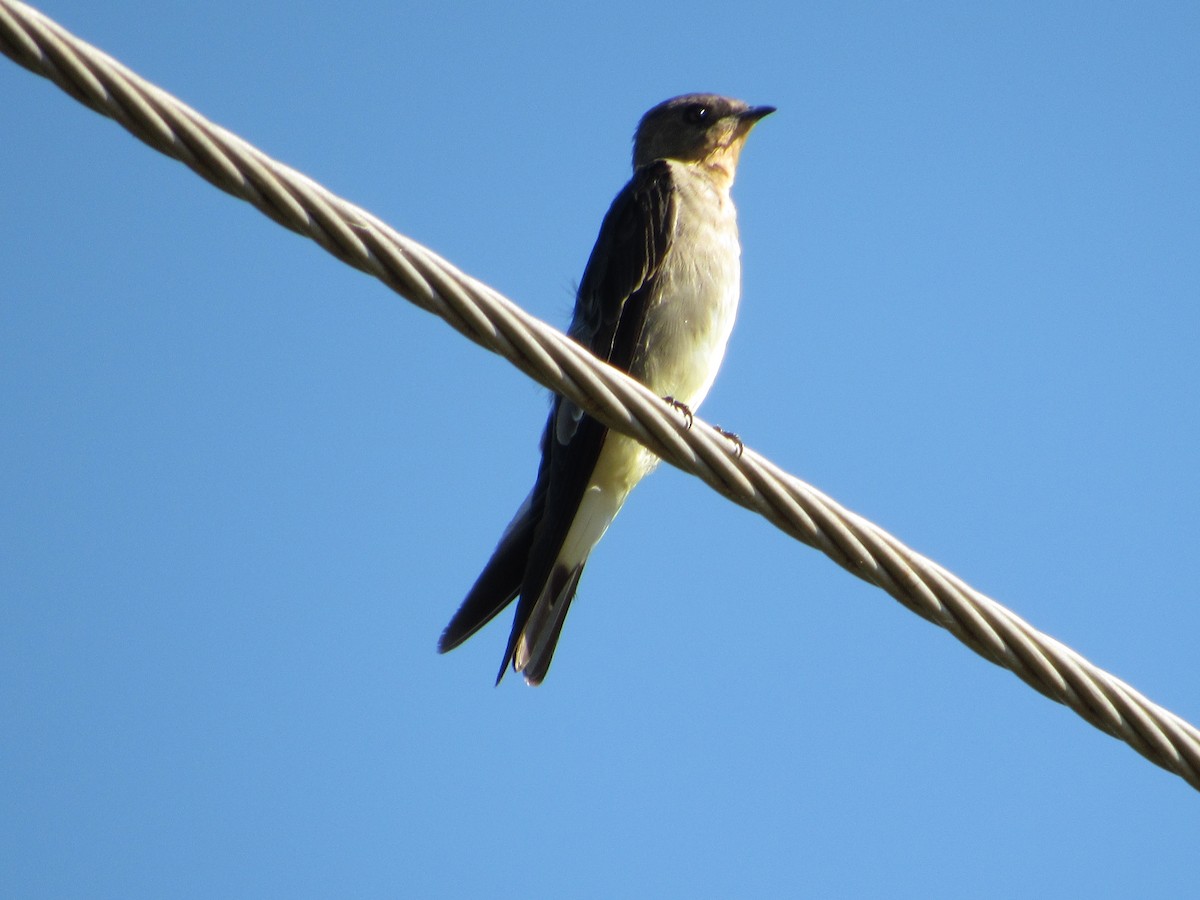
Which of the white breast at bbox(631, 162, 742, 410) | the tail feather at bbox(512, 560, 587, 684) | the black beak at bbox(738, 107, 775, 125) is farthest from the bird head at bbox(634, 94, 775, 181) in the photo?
the tail feather at bbox(512, 560, 587, 684)

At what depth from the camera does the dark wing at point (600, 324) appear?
17.5ft

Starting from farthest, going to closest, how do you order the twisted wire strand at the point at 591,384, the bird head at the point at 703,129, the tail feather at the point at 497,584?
the bird head at the point at 703,129 → the tail feather at the point at 497,584 → the twisted wire strand at the point at 591,384

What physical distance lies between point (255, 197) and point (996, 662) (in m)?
1.62

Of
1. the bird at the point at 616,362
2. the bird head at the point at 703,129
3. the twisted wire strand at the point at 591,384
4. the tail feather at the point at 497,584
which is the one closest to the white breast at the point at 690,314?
the bird at the point at 616,362

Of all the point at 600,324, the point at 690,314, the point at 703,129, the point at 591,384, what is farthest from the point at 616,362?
the point at 591,384

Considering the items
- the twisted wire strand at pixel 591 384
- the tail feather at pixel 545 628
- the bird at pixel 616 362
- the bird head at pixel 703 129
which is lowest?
A: the twisted wire strand at pixel 591 384

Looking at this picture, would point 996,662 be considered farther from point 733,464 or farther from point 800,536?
point 733,464

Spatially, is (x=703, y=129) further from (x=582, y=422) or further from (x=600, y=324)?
(x=582, y=422)

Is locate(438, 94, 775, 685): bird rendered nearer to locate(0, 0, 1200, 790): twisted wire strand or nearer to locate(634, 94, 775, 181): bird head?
locate(634, 94, 775, 181): bird head

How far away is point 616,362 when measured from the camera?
559 cm

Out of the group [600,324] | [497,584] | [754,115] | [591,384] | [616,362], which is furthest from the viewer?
[754,115]

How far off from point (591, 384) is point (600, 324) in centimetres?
286

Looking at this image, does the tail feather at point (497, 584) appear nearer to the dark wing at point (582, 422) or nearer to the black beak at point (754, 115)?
the dark wing at point (582, 422)

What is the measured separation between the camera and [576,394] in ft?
9.57
